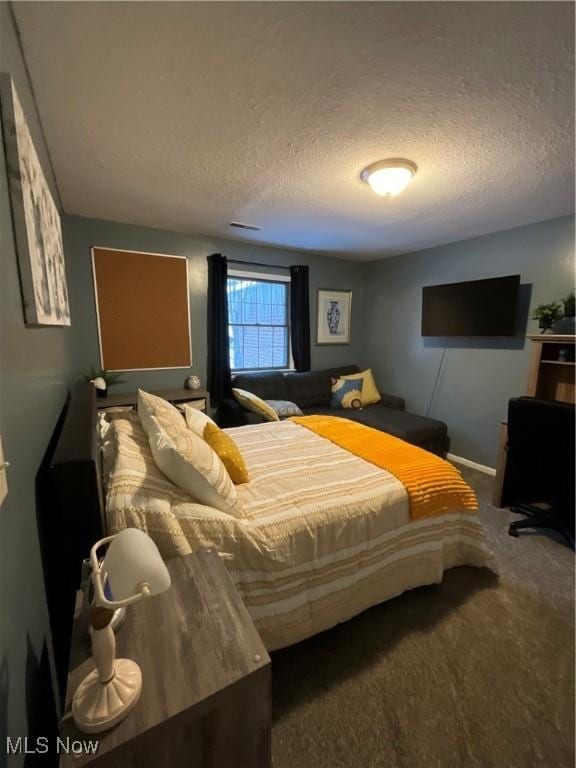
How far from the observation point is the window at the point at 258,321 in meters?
4.02

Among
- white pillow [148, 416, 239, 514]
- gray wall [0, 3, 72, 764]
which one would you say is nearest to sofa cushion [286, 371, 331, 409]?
white pillow [148, 416, 239, 514]

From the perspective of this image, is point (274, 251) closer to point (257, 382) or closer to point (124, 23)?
point (257, 382)

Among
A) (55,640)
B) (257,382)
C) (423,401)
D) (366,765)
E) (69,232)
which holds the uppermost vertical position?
(69,232)

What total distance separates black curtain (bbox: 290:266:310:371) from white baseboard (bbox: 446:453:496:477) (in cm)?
214

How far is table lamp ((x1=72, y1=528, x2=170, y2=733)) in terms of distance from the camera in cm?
63

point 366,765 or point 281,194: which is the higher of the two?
point 281,194

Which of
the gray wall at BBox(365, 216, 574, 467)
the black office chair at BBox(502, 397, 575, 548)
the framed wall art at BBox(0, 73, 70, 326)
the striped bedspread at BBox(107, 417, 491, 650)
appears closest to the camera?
the framed wall art at BBox(0, 73, 70, 326)

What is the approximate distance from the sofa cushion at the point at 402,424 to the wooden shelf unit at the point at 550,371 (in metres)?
1.04

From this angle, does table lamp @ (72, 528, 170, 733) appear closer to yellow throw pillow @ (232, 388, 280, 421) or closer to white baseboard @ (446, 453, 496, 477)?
yellow throw pillow @ (232, 388, 280, 421)

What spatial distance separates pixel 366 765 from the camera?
1099 mm

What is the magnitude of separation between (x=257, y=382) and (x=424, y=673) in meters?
3.02

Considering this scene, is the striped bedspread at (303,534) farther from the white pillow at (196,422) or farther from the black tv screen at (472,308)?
the black tv screen at (472,308)

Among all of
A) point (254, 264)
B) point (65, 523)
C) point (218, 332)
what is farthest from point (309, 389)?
point (65, 523)

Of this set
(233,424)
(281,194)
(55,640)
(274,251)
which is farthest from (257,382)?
(55,640)
